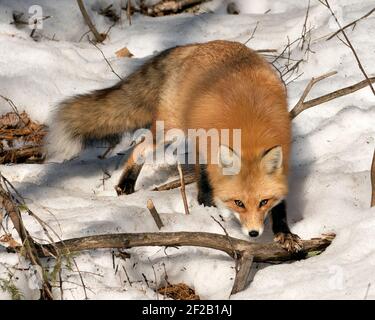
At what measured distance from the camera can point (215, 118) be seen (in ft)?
13.9

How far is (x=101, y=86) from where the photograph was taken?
19.1ft

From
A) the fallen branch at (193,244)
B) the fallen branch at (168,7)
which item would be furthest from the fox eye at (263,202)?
the fallen branch at (168,7)

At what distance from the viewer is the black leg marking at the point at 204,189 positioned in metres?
4.39

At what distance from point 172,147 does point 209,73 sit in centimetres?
118

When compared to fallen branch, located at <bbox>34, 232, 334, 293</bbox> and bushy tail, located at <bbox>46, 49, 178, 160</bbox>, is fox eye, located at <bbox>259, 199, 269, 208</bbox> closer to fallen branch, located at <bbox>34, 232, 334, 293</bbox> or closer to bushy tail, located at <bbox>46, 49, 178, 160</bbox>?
fallen branch, located at <bbox>34, 232, 334, 293</bbox>

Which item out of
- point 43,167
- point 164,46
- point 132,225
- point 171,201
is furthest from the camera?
point 164,46

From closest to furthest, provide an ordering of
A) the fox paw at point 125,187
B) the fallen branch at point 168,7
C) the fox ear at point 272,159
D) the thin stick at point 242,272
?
the thin stick at point 242,272 < the fox ear at point 272,159 < the fox paw at point 125,187 < the fallen branch at point 168,7

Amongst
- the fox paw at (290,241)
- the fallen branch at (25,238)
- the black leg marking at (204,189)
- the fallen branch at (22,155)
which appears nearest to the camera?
the fallen branch at (25,238)

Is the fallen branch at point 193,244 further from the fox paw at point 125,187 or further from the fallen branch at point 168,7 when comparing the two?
the fallen branch at point 168,7

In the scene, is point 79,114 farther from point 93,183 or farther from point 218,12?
point 218,12

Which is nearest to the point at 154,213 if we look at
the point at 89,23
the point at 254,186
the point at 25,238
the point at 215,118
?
the point at 254,186

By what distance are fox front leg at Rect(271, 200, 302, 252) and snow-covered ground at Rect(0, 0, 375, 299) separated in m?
0.15

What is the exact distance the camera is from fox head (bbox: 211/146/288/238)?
3865 mm

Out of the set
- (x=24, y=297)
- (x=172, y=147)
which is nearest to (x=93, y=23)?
(x=172, y=147)
